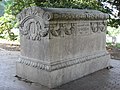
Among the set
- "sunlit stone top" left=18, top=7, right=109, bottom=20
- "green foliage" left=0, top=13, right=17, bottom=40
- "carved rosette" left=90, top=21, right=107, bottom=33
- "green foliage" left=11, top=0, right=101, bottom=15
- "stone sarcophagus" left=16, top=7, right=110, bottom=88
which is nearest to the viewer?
"sunlit stone top" left=18, top=7, right=109, bottom=20

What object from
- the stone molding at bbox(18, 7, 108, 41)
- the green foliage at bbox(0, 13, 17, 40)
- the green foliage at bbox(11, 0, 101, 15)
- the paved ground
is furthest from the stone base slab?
the green foliage at bbox(0, 13, 17, 40)

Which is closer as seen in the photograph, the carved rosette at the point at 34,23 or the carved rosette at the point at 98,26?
the carved rosette at the point at 34,23

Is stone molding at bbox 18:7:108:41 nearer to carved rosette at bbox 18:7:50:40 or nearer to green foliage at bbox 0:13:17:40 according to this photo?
carved rosette at bbox 18:7:50:40

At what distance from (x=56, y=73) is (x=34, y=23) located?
1.10m

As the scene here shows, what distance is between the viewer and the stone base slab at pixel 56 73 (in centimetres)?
465

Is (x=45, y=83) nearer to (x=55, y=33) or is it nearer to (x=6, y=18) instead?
(x=55, y=33)

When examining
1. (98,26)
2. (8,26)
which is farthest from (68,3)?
(98,26)

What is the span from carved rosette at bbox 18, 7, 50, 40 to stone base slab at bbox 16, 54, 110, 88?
0.69 m

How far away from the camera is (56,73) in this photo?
469 cm

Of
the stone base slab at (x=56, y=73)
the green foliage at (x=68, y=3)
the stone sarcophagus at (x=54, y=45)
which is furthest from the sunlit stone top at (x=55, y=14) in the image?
the green foliage at (x=68, y=3)

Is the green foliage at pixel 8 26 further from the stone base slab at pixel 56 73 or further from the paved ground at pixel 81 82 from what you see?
the stone base slab at pixel 56 73

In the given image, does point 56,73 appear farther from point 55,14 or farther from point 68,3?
point 68,3

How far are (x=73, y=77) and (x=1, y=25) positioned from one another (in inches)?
297

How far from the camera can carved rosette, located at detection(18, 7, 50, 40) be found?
458 centimetres
